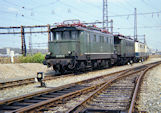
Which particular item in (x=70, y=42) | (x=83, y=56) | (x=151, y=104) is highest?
(x=70, y=42)

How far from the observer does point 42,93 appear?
8070mm

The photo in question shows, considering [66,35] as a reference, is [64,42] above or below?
below

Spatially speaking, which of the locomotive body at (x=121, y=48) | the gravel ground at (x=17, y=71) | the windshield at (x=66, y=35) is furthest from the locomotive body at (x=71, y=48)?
the locomotive body at (x=121, y=48)

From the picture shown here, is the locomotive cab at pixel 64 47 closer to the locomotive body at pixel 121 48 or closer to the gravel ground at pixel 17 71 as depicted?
the gravel ground at pixel 17 71

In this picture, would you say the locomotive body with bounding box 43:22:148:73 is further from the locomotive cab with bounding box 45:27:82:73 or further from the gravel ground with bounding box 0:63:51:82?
the gravel ground with bounding box 0:63:51:82

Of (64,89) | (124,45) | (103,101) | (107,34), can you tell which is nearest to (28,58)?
(107,34)

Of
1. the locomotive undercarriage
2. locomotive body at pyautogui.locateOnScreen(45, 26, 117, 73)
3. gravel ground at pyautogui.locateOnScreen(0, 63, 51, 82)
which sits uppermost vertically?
locomotive body at pyautogui.locateOnScreen(45, 26, 117, 73)

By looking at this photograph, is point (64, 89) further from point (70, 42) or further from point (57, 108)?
point (70, 42)

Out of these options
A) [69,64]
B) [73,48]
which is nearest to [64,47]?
[73,48]

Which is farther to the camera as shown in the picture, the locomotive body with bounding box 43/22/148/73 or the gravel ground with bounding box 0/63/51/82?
the gravel ground with bounding box 0/63/51/82

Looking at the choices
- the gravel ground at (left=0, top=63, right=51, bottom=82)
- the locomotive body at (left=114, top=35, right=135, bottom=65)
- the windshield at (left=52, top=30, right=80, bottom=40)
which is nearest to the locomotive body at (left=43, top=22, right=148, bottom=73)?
the windshield at (left=52, top=30, right=80, bottom=40)

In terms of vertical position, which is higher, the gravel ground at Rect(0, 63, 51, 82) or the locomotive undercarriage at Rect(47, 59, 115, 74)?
the locomotive undercarriage at Rect(47, 59, 115, 74)

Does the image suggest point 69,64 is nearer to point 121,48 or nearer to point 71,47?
point 71,47

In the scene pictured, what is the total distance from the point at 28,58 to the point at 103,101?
20.7 metres
